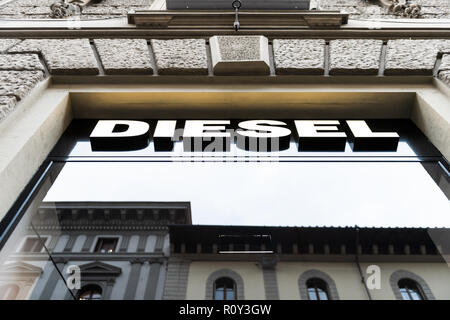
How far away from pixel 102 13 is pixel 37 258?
4.44 m

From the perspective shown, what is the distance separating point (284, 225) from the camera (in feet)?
8.64

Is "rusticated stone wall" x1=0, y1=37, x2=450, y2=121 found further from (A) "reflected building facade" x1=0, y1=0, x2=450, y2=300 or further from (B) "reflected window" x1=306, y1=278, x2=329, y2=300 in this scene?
(B) "reflected window" x1=306, y1=278, x2=329, y2=300

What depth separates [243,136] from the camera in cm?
341

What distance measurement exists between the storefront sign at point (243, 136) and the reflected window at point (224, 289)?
1373 mm

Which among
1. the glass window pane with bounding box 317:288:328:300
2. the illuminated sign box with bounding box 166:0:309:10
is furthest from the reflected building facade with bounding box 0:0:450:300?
the illuminated sign box with bounding box 166:0:309:10

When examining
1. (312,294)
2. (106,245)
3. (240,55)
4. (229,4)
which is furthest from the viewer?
(229,4)

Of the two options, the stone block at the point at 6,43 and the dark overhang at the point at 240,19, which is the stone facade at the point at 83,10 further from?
the stone block at the point at 6,43

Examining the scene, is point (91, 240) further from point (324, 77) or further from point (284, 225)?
point (324, 77)

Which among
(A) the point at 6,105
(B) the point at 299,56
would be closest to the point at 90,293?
(A) the point at 6,105

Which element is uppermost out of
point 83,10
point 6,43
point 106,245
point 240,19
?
point 83,10

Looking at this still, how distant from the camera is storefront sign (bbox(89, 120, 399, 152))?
10.8 ft

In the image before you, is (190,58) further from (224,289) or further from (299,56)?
(224,289)

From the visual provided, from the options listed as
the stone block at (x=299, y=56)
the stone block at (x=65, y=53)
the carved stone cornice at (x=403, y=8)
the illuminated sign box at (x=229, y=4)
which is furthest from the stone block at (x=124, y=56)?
the carved stone cornice at (x=403, y=8)

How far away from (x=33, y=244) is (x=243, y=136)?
1882 mm
